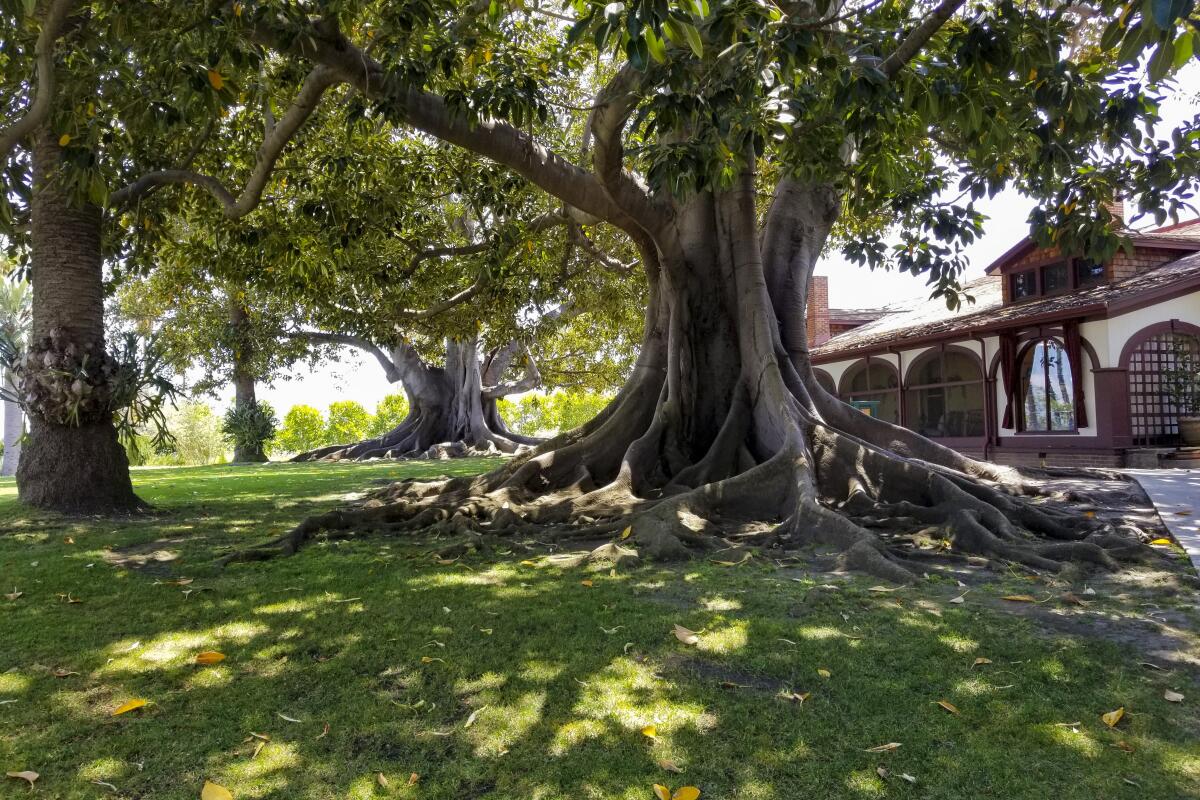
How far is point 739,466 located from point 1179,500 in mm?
4228

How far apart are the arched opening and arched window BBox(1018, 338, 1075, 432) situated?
1097 millimetres

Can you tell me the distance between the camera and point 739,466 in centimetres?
784

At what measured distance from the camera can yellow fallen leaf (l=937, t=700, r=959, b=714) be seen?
2699mm

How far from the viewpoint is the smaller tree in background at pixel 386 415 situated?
32688mm

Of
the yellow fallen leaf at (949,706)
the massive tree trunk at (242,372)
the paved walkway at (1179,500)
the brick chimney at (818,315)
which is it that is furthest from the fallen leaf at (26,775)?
the brick chimney at (818,315)

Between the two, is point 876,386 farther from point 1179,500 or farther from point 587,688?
point 587,688

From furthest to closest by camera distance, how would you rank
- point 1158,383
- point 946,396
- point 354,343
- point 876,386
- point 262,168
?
point 354,343
point 876,386
point 946,396
point 1158,383
point 262,168

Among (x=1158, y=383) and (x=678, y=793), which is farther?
(x=1158, y=383)

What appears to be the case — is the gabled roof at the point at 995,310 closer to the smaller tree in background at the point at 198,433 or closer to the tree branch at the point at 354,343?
the tree branch at the point at 354,343

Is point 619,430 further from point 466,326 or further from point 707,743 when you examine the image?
point 707,743

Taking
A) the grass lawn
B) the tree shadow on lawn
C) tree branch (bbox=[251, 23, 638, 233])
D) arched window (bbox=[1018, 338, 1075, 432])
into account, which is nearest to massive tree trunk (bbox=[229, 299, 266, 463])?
tree branch (bbox=[251, 23, 638, 233])

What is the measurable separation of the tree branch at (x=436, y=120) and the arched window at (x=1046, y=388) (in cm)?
1253

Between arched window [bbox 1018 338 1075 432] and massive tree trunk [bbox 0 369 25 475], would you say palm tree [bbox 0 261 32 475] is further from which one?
arched window [bbox 1018 338 1075 432]

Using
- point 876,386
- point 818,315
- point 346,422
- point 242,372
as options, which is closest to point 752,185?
point 876,386
